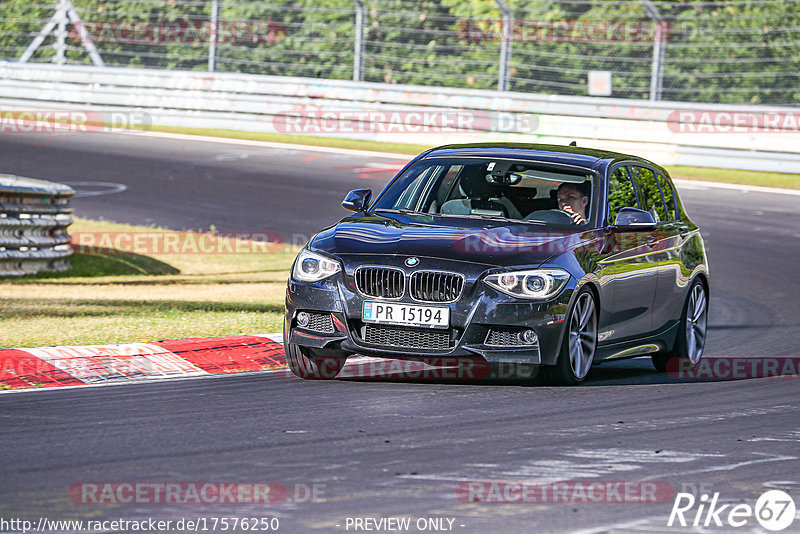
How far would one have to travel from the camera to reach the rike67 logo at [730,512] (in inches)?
212

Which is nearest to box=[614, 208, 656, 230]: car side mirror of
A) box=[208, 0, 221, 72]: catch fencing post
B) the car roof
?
the car roof

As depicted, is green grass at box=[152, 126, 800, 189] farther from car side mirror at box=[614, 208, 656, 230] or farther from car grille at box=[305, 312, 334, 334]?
car grille at box=[305, 312, 334, 334]

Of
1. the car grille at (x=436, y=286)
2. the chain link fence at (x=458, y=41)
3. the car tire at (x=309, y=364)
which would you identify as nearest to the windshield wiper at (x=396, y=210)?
the car tire at (x=309, y=364)

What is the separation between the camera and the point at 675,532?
17.2ft

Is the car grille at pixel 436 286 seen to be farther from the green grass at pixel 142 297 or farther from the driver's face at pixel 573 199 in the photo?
the green grass at pixel 142 297

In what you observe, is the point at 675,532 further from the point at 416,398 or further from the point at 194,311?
the point at 194,311

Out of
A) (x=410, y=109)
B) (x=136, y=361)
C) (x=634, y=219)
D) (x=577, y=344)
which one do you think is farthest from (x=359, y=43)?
(x=577, y=344)

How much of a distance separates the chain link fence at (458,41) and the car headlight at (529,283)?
15570 mm

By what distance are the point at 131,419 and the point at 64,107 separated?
2355 centimetres

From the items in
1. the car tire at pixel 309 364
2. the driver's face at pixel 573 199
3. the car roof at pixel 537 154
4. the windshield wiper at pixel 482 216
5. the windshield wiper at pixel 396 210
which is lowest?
the car tire at pixel 309 364

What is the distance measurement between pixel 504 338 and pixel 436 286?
1.66ft

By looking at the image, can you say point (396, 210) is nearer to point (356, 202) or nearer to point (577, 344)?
point (356, 202)

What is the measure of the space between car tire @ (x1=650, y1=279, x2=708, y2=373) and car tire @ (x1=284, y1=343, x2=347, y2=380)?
265 centimetres

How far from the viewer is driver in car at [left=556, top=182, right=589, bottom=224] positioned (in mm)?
9445
